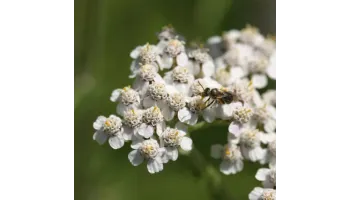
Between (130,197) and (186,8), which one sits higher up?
(186,8)

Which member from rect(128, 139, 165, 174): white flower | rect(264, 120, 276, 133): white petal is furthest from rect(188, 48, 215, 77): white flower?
rect(128, 139, 165, 174): white flower

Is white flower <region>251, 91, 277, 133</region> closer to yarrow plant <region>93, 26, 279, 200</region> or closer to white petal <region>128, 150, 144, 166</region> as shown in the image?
yarrow plant <region>93, 26, 279, 200</region>

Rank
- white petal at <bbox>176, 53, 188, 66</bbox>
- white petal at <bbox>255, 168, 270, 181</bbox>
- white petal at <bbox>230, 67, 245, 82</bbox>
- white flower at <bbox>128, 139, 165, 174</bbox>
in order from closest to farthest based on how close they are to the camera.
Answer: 1. white flower at <bbox>128, 139, 165, 174</bbox>
2. white petal at <bbox>255, 168, 270, 181</bbox>
3. white petal at <bbox>176, 53, 188, 66</bbox>
4. white petal at <bbox>230, 67, 245, 82</bbox>

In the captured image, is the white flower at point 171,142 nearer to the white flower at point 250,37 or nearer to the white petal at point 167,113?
the white petal at point 167,113

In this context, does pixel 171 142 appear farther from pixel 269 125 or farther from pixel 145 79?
pixel 269 125

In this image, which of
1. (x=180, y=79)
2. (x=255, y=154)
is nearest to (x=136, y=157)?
(x=180, y=79)

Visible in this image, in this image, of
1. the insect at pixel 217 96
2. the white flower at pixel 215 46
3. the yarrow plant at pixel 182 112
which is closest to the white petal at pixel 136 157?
the yarrow plant at pixel 182 112
